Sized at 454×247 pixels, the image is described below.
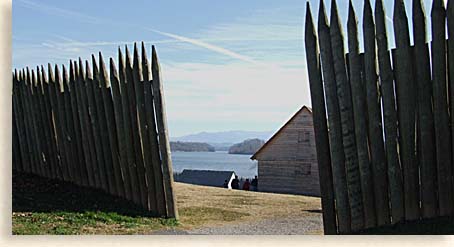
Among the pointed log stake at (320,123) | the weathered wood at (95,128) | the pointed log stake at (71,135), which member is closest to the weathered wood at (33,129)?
the pointed log stake at (71,135)

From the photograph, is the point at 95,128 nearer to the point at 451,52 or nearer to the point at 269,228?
the point at 269,228

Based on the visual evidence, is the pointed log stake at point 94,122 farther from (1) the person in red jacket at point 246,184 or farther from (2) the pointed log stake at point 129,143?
(1) the person in red jacket at point 246,184

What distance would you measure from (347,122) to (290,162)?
659 centimetres

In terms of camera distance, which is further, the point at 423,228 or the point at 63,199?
the point at 63,199

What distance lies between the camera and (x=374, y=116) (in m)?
3.07

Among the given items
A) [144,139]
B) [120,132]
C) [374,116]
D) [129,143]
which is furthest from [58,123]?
[374,116]

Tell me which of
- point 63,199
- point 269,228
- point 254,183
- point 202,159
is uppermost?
point 202,159

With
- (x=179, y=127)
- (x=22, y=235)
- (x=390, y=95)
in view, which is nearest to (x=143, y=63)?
(x=179, y=127)

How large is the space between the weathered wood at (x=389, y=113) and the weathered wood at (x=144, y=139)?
1.72 m

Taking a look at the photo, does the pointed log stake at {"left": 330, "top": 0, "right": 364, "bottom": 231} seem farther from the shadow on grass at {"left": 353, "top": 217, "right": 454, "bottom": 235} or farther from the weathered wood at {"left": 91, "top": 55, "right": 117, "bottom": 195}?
the weathered wood at {"left": 91, "top": 55, "right": 117, "bottom": 195}

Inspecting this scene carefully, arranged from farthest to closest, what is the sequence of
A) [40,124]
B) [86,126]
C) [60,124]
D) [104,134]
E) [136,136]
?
1. [40,124]
2. [60,124]
3. [86,126]
4. [104,134]
5. [136,136]

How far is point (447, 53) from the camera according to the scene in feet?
9.27

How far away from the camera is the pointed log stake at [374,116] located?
3.05 meters

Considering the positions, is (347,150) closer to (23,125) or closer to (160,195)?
(160,195)
